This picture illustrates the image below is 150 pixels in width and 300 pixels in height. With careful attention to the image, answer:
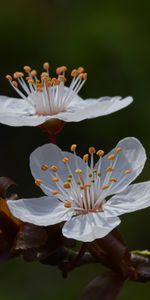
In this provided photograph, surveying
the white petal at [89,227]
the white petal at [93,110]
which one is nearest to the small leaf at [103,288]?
the white petal at [89,227]

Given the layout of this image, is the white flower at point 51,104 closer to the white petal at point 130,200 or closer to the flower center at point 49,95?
the flower center at point 49,95

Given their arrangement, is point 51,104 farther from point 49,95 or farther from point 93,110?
point 93,110

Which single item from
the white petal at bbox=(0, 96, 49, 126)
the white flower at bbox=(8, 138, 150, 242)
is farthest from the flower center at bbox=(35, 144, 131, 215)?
the white petal at bbox=(0, 96, 49, 126)

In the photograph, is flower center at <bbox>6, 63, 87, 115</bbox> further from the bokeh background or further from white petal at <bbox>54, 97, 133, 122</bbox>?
the bokeh background

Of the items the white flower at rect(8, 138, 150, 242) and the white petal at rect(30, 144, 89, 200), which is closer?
the white flower at rect(8, 138, 150, 242)

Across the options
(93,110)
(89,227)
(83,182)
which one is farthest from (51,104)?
(89,227)
